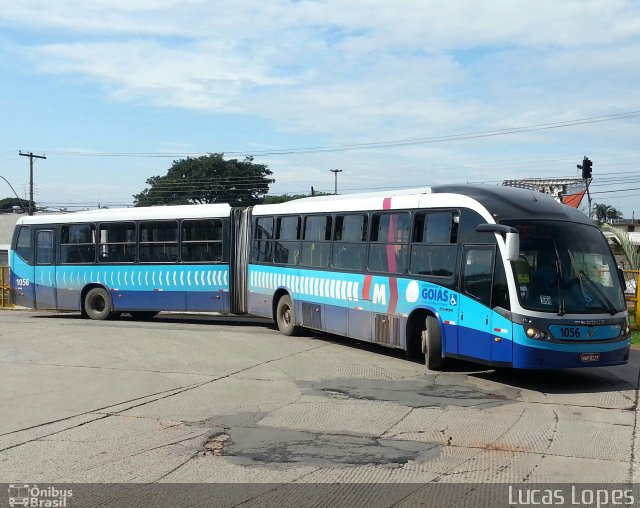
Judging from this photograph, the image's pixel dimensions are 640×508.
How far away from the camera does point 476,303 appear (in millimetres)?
10969

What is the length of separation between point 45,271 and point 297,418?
50.4ft

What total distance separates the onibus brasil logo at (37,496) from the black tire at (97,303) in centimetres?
1504

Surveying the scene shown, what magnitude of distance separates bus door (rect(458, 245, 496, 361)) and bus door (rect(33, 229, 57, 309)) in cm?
1453

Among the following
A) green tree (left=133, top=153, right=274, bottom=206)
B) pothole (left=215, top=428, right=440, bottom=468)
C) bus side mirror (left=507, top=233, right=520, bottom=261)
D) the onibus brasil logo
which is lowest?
the onibus brasil logo

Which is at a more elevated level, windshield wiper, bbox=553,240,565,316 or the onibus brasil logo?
windshield wiper, bbox=553,240,565,316

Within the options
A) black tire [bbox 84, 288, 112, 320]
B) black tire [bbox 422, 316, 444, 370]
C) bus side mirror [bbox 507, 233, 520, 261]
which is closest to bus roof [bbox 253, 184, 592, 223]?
bus side mirror [bbox 507, 233, 520, 261]

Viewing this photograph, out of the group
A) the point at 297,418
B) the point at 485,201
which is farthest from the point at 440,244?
the point at 297,418

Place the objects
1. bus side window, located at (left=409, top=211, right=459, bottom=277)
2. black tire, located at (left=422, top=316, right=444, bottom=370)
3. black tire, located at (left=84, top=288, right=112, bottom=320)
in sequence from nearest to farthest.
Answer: bus side window, located at (left=409, top=211, right=459, bottom=277) → black tire, located at (left=422, top=316, right=444, bottom=370) → black tire, located at (left=84, top=288, right=112, bottom=320)

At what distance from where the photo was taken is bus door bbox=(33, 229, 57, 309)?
21766 mm

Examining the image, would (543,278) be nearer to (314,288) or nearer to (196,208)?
(314,288)

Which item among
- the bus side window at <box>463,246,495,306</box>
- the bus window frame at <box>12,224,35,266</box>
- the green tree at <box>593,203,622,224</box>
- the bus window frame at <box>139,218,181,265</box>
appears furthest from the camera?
the green tree at <box>593,203,622,224</box>

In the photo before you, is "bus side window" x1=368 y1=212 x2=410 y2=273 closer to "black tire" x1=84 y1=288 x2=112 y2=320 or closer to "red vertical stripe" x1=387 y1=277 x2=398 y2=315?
"red vertical stripe" x1=387 y1=277 x2=398 y2=315

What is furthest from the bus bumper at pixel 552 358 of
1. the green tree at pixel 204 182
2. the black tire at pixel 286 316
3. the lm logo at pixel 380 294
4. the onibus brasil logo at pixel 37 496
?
the green tree at pixel 204 182

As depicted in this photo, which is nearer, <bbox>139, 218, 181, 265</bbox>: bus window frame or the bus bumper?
the bus bumper
